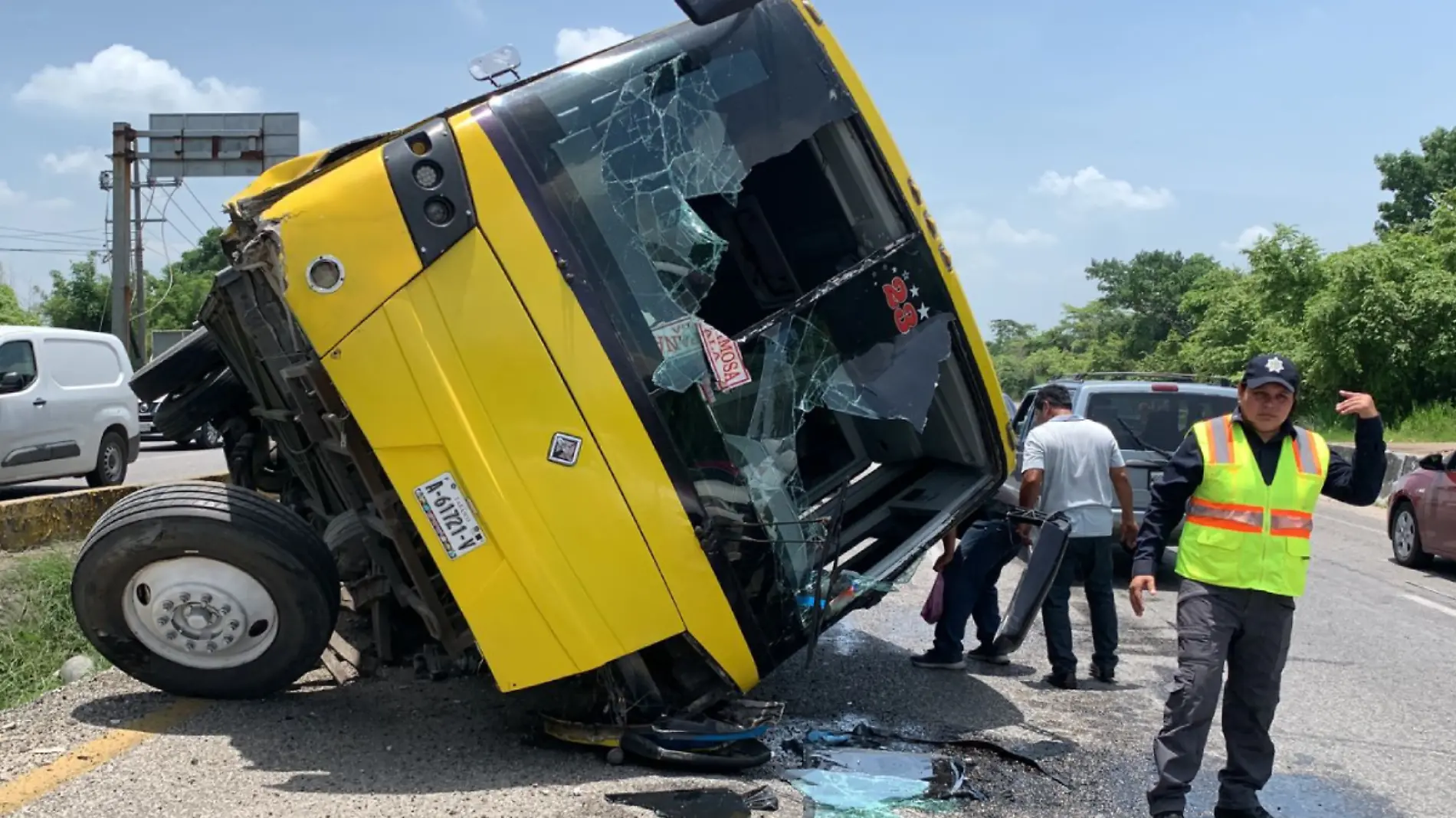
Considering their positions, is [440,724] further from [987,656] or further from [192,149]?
[192,149]

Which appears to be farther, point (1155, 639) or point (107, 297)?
point (107, 297)

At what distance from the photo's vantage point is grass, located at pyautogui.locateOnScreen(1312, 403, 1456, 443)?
73.6ft

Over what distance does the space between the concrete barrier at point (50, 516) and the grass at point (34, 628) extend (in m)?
0.38

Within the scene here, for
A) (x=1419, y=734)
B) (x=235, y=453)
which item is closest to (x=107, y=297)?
(x=235, y=453)

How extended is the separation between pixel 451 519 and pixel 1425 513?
31.9 feet

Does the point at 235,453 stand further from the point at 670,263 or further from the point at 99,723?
the point at 670,263

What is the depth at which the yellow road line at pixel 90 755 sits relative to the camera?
137 inches

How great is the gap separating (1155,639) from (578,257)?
190 inches

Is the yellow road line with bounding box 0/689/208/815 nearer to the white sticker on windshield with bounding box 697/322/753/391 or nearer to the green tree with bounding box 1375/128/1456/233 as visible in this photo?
the white sticker on windshield with bounding box 697/322/753/391

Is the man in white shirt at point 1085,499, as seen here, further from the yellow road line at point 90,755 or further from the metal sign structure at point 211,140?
the metal sign structure at point 211,140

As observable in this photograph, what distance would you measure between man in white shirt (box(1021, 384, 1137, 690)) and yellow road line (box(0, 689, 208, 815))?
13.0 ft

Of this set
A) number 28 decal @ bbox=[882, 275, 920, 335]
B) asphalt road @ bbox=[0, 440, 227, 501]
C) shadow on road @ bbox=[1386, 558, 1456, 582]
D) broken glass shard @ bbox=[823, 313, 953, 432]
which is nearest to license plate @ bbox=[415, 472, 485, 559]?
broken glass shard @ bbox=[823, 313, 953, 432]

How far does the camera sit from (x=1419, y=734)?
17.2ft

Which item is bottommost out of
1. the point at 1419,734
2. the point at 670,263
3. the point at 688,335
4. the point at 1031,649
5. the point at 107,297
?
the point at 1419,734
